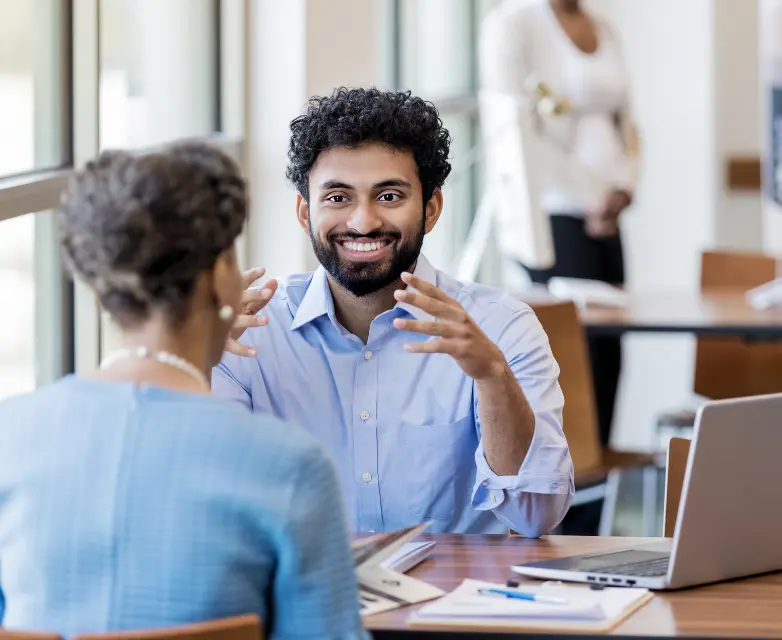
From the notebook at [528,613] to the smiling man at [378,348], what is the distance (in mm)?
407

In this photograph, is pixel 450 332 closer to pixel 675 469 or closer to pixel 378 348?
pixel 378 348

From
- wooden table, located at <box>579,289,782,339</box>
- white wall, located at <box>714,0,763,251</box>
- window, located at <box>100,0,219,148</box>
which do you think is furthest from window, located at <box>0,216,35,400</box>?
white wall, located at <box>714,0,763,251</box>

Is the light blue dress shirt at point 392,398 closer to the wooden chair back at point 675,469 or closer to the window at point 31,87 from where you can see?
the wooden chair back at point 675,469

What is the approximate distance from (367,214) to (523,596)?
0.70 metres

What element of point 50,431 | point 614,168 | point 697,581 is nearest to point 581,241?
point 614,168

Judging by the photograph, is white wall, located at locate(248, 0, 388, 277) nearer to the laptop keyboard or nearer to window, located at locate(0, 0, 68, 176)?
window, located at locate(0, 0, 68, 176)

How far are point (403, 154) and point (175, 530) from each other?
955mm

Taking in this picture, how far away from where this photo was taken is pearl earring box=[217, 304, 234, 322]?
137cm

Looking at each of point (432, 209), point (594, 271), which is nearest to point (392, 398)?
point (432, 209)

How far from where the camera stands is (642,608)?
1.52 metres

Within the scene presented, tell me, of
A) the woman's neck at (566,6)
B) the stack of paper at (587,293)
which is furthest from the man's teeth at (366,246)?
the woman's neck at (566,6)

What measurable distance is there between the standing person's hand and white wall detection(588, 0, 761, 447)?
1908 mm

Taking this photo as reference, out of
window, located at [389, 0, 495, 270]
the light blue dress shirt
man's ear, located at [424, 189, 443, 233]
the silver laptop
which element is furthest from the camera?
window, located at [389, 0, 495, 270]

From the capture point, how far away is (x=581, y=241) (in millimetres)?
4516
